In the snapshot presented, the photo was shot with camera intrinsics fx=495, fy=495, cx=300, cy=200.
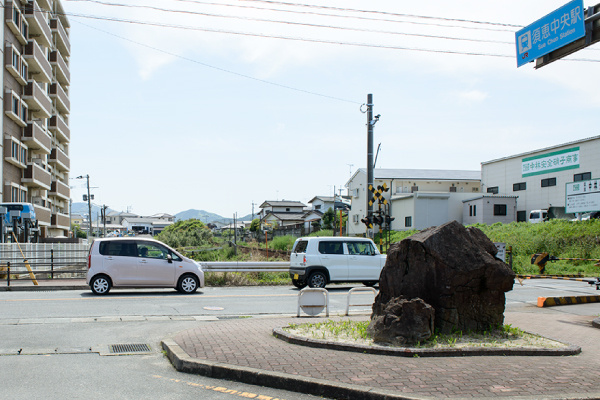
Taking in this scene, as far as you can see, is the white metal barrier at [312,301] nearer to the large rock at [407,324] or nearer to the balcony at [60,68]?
the large rock at [407,324]

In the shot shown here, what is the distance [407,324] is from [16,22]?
3990 cm

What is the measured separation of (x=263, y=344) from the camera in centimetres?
723

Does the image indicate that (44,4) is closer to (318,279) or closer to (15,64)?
(15,64)

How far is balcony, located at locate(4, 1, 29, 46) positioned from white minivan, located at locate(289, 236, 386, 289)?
100 feet

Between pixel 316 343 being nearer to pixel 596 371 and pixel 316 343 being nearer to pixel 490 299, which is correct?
pixel 490 299

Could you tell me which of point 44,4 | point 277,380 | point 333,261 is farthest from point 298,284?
point 44,4

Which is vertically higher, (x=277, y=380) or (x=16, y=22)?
(x=16, y=22)

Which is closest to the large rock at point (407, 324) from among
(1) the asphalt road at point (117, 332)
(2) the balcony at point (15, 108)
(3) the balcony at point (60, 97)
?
(1) the asphalt road at point (117, 332)

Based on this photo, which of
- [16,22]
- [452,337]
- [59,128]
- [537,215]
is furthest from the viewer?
[59,128]

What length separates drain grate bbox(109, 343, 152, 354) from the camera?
24.6ft

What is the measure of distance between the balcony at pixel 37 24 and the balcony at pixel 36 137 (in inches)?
306

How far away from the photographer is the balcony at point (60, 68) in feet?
155

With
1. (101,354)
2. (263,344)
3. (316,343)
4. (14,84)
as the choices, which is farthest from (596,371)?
(14,84)

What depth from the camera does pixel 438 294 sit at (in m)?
7.24
